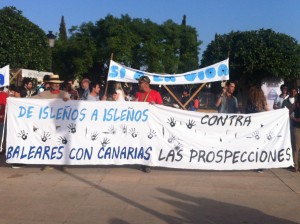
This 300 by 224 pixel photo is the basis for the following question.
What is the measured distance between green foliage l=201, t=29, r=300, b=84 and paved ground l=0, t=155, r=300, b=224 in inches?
1234

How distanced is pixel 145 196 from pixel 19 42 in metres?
25.6

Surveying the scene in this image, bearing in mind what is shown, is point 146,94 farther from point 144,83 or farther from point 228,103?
point 228,103

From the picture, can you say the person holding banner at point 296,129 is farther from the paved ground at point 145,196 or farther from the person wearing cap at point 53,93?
the person wearing cap at point 53,93

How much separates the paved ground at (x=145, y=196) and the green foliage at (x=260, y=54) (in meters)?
31.3

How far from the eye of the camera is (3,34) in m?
29.9

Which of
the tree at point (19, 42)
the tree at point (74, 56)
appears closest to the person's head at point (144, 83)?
the tree at point (19, 42)

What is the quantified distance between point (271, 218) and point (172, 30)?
50.2 m

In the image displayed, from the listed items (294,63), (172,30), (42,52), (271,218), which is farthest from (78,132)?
(172,30)

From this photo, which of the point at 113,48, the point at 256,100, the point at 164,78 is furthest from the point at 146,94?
the point at 113,48

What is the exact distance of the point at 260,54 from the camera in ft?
132

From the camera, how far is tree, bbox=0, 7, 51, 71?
29594 mm

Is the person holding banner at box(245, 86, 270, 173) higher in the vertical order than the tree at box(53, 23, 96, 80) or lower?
lower

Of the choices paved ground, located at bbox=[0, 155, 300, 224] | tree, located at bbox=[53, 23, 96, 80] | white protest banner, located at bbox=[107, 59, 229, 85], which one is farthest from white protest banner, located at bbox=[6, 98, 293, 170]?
tree, located at bbox=[53, 23, 96, 80]

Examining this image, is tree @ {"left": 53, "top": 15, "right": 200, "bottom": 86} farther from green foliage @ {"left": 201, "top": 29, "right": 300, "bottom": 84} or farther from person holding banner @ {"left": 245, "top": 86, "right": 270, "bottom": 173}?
person holding banner @ {"left": 245, "top": 86, "right": 270, "bottom": 173}
